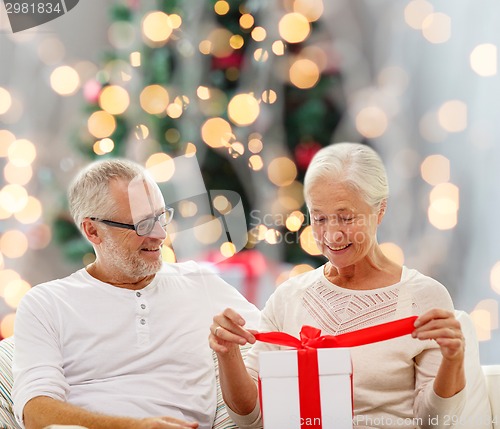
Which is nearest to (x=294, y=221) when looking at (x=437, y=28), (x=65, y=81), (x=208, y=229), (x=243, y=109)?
(x=208, y=229)

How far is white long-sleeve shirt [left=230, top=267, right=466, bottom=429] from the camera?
5.83ft

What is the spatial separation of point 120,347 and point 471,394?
91cm

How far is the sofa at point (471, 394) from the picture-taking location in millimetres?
1964

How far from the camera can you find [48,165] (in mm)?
2400

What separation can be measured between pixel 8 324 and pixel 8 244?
29 centimetres

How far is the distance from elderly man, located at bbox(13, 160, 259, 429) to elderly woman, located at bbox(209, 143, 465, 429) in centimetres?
22

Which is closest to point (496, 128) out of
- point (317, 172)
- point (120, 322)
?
point (317, 172)

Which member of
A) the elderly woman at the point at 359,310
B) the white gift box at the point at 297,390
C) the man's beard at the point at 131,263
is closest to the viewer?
the white gift box at the point at 297,390

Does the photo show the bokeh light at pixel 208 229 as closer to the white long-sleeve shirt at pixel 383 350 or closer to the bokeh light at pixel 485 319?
the white long-sleeve shirt at pixel 383 350

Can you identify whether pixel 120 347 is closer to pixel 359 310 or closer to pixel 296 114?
pixel 359 310

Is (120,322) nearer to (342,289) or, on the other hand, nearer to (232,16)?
(342,289)

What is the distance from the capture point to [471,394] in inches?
77.9

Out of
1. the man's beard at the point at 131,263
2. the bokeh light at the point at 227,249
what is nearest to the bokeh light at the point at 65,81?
the man's beard at the point at 131,263

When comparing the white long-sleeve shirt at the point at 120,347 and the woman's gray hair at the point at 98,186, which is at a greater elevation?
the woman's gray hair at the point at 98,186
